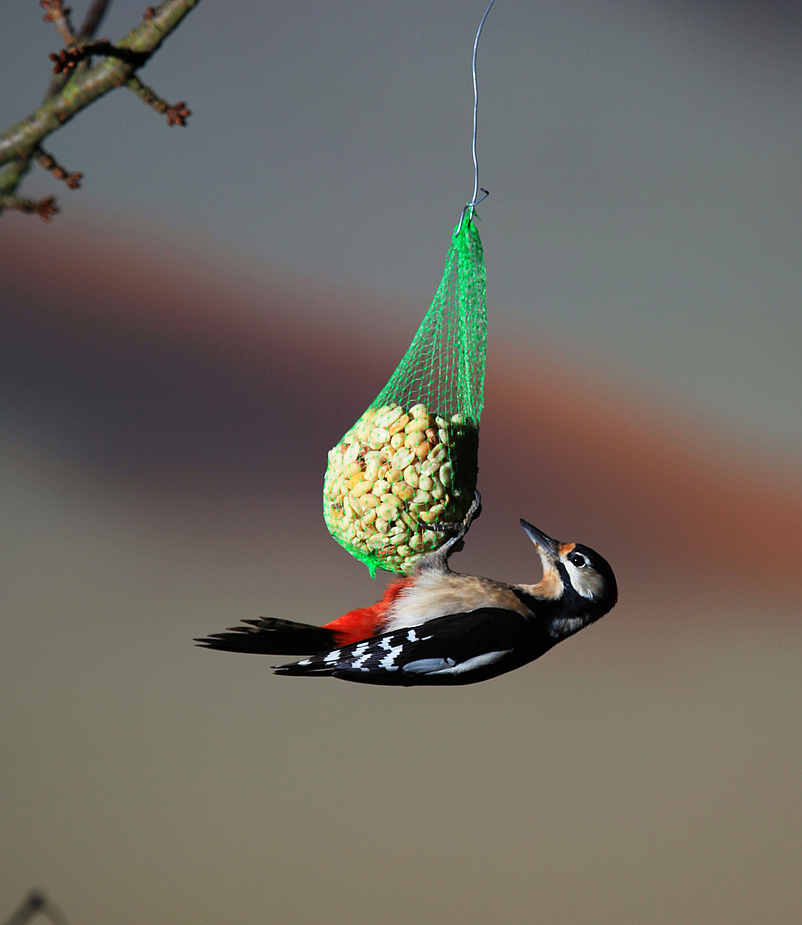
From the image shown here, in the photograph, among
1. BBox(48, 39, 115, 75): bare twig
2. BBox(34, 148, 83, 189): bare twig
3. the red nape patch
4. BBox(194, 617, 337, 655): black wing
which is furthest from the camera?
the red nape patch

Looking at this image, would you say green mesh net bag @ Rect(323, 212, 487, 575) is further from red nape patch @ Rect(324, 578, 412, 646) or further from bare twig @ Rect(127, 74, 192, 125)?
bare twig @ Rect(127, 74, 192, 125)

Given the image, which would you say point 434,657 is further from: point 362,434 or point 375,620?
point 362,434

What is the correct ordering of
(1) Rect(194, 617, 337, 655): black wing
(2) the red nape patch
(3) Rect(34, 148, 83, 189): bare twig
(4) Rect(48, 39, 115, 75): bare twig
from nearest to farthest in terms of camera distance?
(4) Rect(48, 39, 115, 75): bare twig < (3) Rect(34, 148, 83, 189): bare twig < (1) Rect(194, 617, 337, 655): black wing < (2) the red nape patch

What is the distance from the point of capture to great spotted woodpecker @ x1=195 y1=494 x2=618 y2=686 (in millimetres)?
1347

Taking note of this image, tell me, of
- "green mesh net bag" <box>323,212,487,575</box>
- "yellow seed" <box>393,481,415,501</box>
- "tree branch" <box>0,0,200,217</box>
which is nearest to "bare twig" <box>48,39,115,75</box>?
"tree branch" <box>0,0,200,217</box>

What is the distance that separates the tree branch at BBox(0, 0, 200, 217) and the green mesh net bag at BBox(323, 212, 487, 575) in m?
0.54

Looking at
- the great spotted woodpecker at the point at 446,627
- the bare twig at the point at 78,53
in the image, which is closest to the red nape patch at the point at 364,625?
the great spotted woodpecker at the point at 446,627

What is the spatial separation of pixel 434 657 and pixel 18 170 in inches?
36.3

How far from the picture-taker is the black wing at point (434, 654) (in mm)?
1333

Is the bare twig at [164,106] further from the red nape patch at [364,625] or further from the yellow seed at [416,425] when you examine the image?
the red nape patch at [364,625]

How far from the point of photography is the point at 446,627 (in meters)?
1.38

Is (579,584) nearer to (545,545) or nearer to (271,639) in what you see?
(545,545)

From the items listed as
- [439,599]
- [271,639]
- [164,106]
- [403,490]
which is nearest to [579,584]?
[439,599]

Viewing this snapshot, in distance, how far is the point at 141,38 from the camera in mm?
1156
